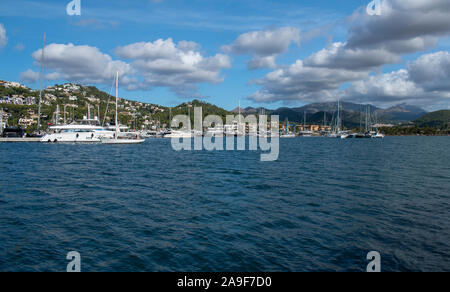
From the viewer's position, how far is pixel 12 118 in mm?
138250

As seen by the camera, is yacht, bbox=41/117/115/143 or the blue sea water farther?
yacht, bbox=41/117/115/143

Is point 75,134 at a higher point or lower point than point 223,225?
higher

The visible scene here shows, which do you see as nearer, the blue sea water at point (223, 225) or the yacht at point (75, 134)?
the blue sea water at point (223, 225)

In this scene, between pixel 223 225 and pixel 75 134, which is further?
pixel 75 134

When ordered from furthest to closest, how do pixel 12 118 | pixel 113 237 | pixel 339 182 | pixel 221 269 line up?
pixel 12 118 < pixel 339 182 < pixel 113 237 < pixel 221 269

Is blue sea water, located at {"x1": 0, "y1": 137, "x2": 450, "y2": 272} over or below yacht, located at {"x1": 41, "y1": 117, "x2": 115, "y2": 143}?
below

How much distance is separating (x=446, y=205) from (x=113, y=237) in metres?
17.3

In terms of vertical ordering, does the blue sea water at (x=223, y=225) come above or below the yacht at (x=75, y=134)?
below

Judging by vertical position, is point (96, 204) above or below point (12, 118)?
below
